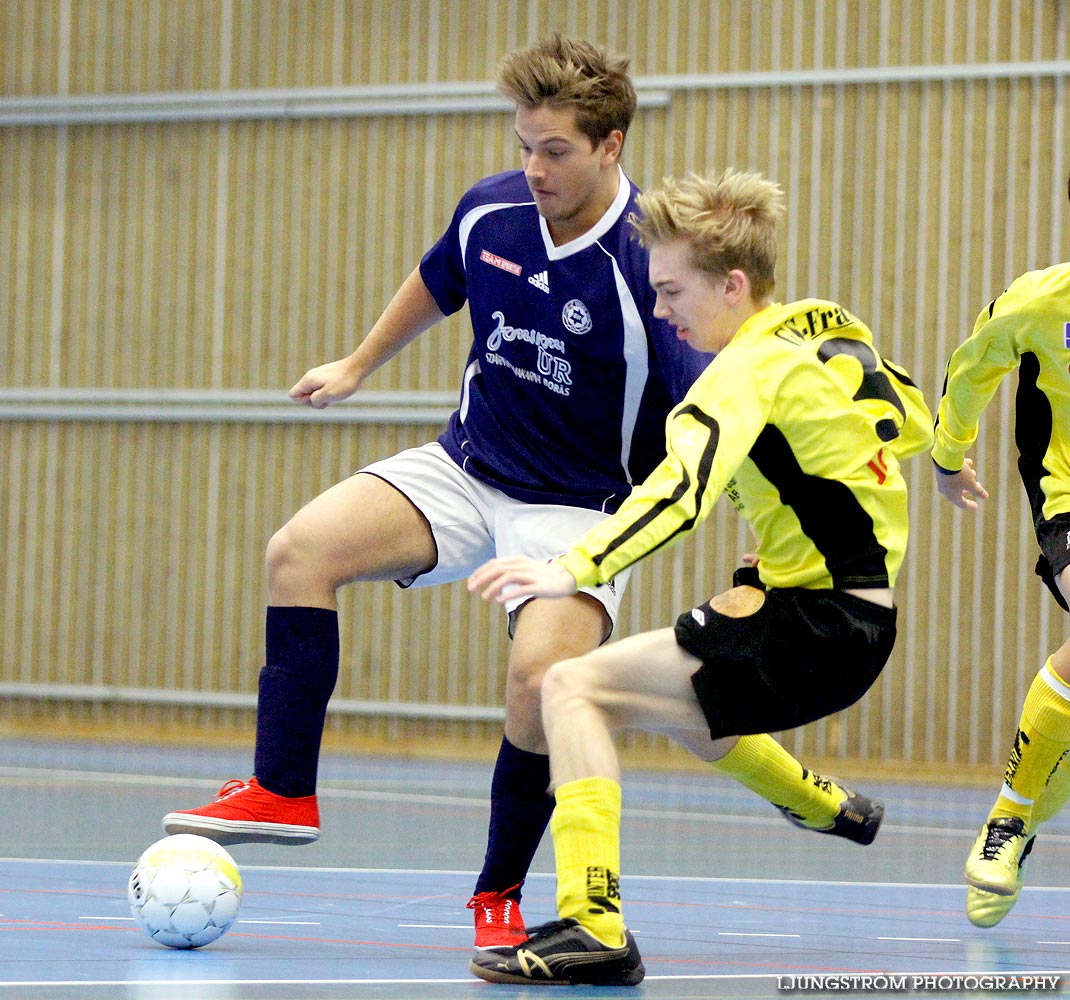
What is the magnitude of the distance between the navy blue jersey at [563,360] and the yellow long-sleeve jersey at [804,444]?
1.64 ft

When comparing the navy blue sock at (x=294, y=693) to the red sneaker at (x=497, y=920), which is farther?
the navy blue sock at (x=294, y=693)

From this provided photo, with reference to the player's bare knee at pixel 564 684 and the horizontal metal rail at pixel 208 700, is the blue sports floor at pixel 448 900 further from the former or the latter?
the horizontal metal rail at pixel 208 700

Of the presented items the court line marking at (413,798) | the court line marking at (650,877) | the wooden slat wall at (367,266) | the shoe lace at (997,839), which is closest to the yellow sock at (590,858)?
the shoe lace at (997,839)

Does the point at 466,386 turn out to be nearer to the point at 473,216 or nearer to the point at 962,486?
the point at 473,216

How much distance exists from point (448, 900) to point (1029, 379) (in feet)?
7.14

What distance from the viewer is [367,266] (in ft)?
40.2

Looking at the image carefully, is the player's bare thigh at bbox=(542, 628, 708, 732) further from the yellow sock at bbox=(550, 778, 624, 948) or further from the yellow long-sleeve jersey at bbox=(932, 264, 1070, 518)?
the yellow long-sleeve jersey at bbox=(932, 264, 1070, 518)

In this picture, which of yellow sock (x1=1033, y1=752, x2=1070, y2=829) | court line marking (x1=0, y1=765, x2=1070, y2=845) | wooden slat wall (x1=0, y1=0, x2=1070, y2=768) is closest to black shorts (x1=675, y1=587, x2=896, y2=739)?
yellow sock (x1=1033, y1=752, x2=1070, y2=829)

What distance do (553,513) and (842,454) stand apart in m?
0.89

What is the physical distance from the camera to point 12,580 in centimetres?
1289

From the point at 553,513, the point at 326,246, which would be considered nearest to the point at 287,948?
the point at 553,513

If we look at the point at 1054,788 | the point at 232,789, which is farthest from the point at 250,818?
the point at 1054,788

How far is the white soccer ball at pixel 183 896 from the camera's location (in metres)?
3.72

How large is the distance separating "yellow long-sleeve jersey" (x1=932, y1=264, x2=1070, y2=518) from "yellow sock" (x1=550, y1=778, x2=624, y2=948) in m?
1.74
